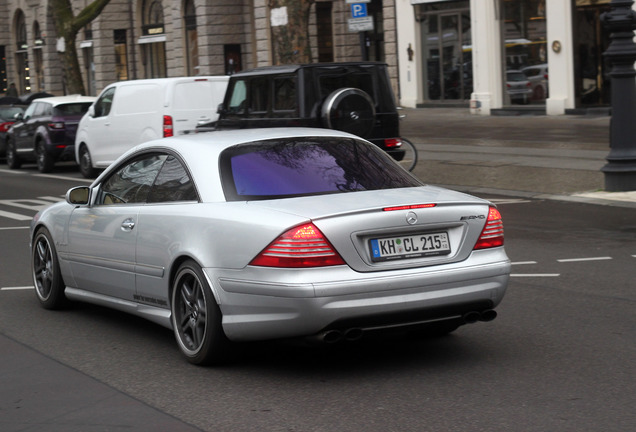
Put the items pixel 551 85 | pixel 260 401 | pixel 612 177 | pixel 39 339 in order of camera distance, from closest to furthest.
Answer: pixel 260 401, pixel 39 339, pixel 612 177, pixel 551 85

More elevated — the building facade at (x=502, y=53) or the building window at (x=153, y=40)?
the building window at (x=153, y=40)

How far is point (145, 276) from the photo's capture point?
21.9 feet

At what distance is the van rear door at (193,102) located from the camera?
19266 millimetres

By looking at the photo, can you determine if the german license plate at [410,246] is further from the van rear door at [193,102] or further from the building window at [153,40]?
the building window at [153,40]

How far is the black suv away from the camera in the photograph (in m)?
16.0

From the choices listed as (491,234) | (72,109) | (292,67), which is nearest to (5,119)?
(72,109)

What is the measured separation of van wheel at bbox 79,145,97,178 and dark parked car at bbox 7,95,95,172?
131 cm

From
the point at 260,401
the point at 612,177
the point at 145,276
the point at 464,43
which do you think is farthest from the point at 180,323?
the point at 464,43

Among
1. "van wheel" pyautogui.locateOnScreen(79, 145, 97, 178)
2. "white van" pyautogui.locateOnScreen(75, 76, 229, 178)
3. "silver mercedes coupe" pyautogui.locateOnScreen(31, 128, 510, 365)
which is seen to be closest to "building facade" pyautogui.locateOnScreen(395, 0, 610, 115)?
"white van" pyautogui.locateOnScreen(75, 76, 229, 178)

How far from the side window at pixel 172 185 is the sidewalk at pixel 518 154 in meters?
8.30

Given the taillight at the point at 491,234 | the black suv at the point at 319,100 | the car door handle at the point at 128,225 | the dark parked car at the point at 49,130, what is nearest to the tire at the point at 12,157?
the dark parked car at the point at 49,130

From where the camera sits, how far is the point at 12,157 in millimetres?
25047

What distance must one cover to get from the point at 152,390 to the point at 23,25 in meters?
61.5

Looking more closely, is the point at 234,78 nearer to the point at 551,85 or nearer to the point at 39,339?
the point at 39,339
